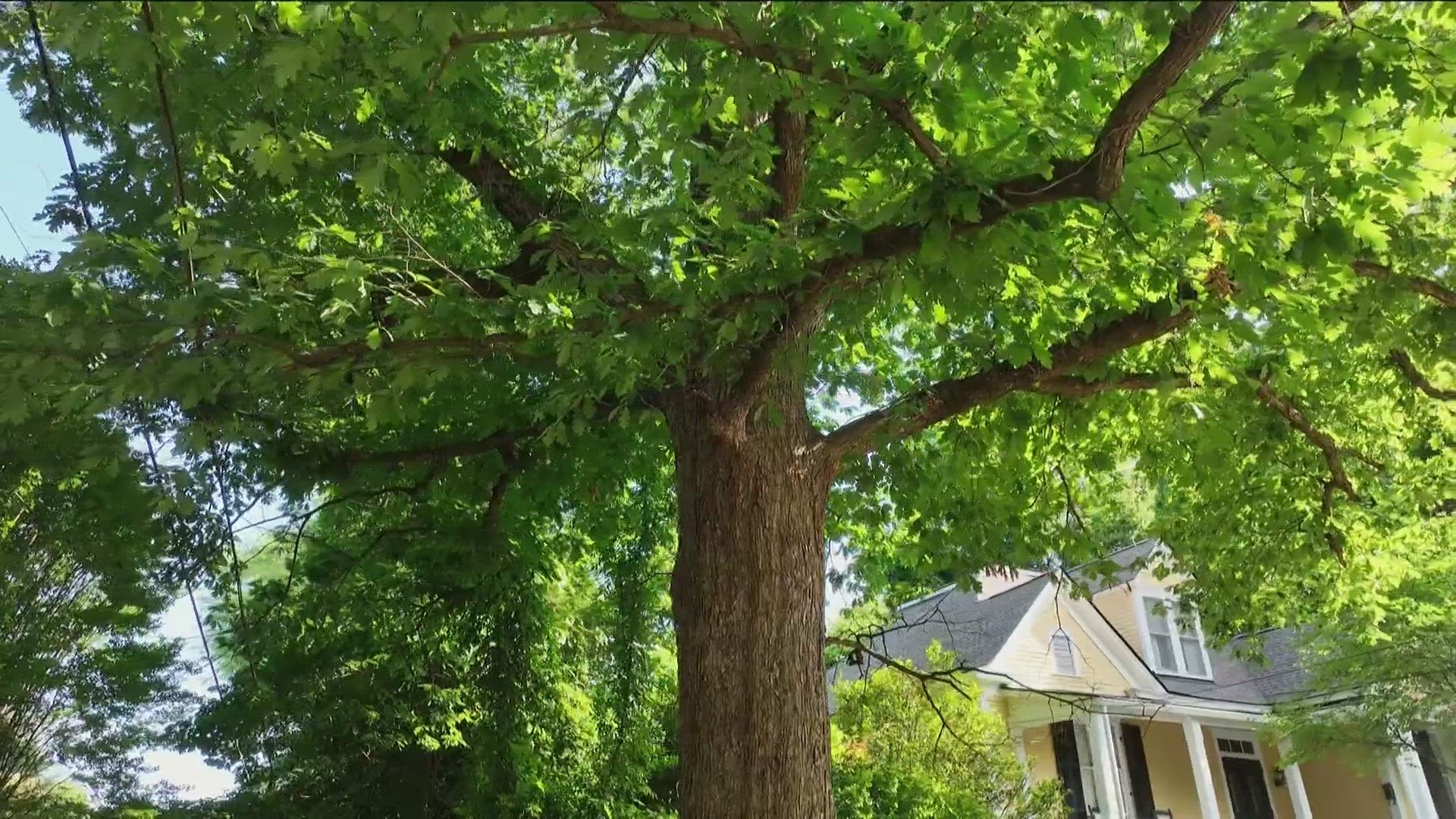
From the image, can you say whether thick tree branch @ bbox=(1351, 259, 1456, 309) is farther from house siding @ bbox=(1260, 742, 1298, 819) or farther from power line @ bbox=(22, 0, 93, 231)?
house siding @ bbox=(1260, 742, 1298, 819)

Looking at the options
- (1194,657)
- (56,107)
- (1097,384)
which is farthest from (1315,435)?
Result: (1194,657)

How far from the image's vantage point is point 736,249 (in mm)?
3953

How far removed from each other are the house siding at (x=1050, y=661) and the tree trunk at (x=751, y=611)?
1155 cm

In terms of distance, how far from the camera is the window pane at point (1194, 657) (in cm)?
1855

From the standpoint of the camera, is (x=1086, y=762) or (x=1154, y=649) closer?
(x=1086, y=762)

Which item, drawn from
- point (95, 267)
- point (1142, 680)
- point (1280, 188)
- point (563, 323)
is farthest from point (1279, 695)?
point (95, 267)

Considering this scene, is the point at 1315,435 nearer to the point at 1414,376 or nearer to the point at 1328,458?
the point at 1328,458

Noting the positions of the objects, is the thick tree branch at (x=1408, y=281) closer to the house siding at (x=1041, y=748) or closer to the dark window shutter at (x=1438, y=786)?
the house siding at (x=1041, y=748)

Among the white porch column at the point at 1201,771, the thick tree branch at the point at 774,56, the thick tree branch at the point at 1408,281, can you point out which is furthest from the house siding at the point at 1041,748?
the thick tree branch at the point at 774,56

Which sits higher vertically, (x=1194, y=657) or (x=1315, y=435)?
(x=1194, y=657)

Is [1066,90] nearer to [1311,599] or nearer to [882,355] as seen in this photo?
[882,355]

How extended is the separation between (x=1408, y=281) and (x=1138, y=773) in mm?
14856

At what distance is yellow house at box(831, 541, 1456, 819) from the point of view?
15148mm

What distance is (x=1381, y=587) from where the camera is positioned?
9133 millimetres
